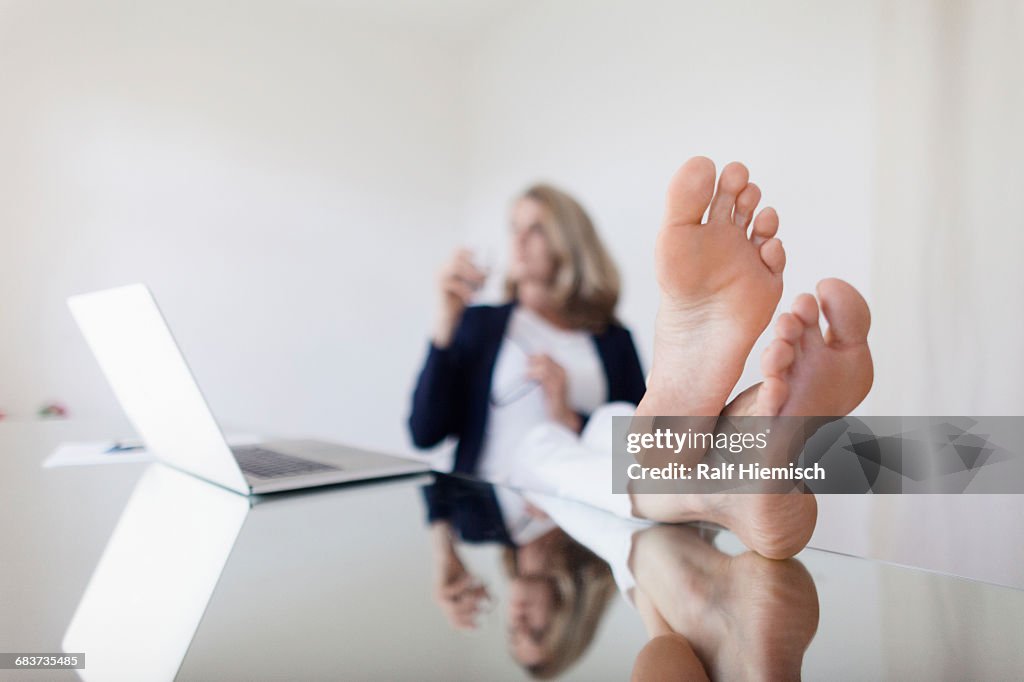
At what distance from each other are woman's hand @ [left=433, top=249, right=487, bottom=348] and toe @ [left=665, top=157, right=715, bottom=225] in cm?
115

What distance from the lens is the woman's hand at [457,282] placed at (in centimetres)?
177

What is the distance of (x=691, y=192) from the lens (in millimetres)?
584

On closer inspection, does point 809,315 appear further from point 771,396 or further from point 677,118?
point 677,118

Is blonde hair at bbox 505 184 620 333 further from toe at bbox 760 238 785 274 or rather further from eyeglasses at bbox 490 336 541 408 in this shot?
toe at bbox 760 238 785 274

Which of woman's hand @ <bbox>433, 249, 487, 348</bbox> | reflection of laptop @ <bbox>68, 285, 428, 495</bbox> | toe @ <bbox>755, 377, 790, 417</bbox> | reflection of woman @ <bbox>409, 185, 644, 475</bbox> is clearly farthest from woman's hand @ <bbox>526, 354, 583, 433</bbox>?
toe @ <bbox>755, 377, 790, 417</bbox>

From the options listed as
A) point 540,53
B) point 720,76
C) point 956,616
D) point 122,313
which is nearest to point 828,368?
point 956,616

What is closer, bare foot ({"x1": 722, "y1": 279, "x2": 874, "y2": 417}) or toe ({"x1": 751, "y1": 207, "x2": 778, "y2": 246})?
bare foot ({"x1": 722, "y1": 279, "x2": 874, "y2": 417})

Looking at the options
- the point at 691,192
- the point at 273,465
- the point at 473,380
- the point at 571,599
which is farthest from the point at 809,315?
the point at 473,380

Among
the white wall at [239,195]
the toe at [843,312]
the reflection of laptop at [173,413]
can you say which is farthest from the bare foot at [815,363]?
the white wall at [239,195]

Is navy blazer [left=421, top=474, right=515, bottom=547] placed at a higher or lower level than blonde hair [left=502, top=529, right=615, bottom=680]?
lower

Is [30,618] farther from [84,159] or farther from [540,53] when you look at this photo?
[540,53]

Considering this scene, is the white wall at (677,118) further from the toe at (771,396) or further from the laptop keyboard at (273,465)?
the laptop keyboard at (273,465)

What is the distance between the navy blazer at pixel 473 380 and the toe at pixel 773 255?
153cm

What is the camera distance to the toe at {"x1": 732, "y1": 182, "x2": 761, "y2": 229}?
607mm
